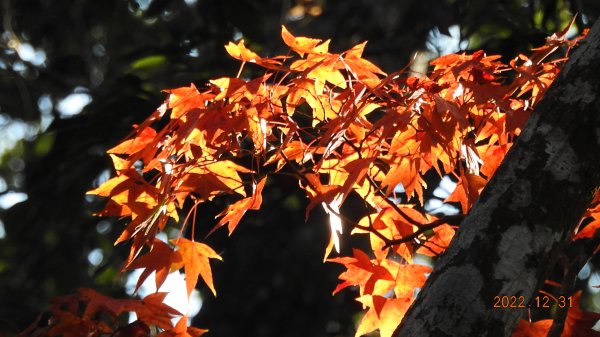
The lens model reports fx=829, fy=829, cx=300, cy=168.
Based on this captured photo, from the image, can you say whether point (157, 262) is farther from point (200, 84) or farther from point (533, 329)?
point (200, 84)

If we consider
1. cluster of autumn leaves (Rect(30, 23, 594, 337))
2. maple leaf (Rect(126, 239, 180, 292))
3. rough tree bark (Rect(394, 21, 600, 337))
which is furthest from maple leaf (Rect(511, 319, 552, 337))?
maple leaf (Rect(126, 239, 180, 292))

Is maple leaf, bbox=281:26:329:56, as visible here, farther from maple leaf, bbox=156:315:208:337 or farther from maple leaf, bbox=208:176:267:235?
maple leaf, bbox=156:315:208:337

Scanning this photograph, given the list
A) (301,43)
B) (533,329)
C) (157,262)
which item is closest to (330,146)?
(301,43)

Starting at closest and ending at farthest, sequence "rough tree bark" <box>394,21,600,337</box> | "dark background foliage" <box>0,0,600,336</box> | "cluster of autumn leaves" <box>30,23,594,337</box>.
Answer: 1. "rough tree bark" <box>394,21,600,337</box>
2. "cluster of autumn leaves" <box>30,23,594,337</box>
3. "dark background foliage" <box>0,0,600,336</box>

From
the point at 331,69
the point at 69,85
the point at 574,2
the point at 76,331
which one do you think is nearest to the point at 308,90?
the point at 331,69

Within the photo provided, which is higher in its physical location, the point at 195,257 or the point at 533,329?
the point at 533,329

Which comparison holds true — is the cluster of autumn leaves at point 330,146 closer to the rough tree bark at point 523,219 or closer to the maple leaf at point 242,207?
the maple leaf at point 242,207
